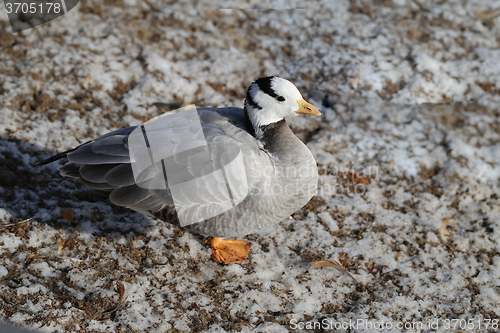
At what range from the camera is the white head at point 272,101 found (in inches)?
124

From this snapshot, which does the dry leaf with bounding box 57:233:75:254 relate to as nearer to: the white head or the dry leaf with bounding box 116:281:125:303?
the dry leaf with bounding box 116:281:125:303

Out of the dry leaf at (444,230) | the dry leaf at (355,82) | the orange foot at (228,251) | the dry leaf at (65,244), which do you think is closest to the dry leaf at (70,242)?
the dry leaf at (65,244)

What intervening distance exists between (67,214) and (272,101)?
2.11m

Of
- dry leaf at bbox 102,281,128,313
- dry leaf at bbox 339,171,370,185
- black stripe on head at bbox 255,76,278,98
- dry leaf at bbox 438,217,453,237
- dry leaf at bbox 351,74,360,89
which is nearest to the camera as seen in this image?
dry leaf at bbox 102,281,128,313

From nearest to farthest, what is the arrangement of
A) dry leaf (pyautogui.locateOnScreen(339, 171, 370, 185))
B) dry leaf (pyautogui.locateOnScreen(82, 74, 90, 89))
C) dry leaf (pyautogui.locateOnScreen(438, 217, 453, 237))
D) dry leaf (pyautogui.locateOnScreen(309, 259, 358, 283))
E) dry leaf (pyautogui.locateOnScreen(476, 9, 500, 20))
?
1. dry leaf (pyautogui.locateOnScreen(309, 259, 358, 283))
2. dry leaf (pyautogui.locateOnScreen(438, 217, 453, 237))
3. dry leaf (pyautogui.locateOnScreen(339, 171, 370, 185))
4. dry leaf (pyautogui.locateOnScreen(82, 74, 90, 89))
5. dry leaf (pyautogui.locateOnScreen(476, 9, 500, 20))

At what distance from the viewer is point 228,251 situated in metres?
3.36

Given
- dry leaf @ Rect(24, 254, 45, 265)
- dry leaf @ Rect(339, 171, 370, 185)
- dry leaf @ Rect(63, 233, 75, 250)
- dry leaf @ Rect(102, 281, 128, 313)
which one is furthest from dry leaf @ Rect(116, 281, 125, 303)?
dry leaf @ Rect(339, 171, 370, 185)

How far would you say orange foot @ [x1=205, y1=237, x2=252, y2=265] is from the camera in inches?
131

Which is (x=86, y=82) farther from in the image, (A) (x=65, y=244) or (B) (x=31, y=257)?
(B) (x=31, y=257)

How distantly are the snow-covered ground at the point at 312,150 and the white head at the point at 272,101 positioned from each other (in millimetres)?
1130

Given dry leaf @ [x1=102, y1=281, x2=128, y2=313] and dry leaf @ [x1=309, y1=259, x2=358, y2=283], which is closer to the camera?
dry leaf @ [x1=102, y1=281, x2=128, y2=313]

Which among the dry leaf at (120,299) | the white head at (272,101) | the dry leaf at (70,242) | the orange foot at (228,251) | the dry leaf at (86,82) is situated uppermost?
the white head at (272,101)

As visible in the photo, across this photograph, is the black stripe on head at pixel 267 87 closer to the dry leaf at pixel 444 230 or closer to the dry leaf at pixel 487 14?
the dry leaf at pixel 444 230

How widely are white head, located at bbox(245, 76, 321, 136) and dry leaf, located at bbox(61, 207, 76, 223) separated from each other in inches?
72.8
